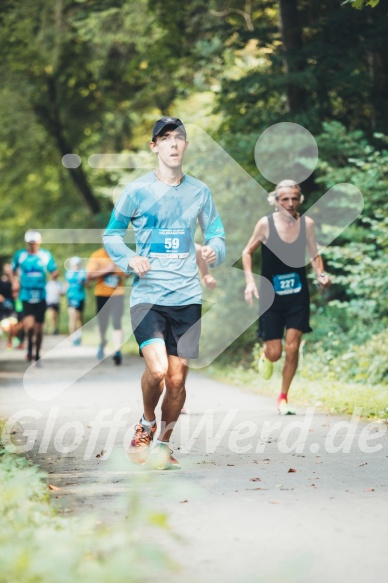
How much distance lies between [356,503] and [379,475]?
37.8 inches

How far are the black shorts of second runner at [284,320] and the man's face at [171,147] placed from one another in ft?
12.1

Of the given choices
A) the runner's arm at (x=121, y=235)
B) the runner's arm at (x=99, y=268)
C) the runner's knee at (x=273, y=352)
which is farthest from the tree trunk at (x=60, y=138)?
the runner's arm at (x=121, y=235)

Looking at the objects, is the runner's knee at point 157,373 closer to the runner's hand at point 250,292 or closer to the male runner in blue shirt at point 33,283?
the runner's hand at point 250,292

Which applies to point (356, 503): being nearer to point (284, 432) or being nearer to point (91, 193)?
point (284, 432)

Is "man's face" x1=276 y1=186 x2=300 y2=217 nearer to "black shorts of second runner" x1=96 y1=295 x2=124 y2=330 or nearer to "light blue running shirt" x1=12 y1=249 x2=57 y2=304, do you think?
"black shorts of second runner" x1=96 y1=295 x2=124 y2=330

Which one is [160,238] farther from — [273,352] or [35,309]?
[35,309]

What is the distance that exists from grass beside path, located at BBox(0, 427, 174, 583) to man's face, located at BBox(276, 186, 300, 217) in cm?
574

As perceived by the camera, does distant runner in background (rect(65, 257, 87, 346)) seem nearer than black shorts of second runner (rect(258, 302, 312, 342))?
No

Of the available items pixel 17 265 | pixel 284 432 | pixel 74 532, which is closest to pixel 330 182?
pixel 284 432

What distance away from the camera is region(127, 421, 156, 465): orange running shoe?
707 cm

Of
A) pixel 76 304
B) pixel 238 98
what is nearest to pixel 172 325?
pixel 238 98

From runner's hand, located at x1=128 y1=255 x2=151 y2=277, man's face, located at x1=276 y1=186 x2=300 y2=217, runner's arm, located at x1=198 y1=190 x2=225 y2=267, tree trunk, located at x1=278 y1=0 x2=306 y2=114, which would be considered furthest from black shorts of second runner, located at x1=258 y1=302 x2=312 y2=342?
tree trunk, located at x1=278 y1=0 x2=306 y2=114

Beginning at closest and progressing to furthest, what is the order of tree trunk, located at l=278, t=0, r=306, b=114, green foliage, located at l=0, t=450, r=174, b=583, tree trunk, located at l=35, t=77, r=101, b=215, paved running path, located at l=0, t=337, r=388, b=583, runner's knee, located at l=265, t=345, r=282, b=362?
green foliage, located at l=0, t=450, r=174, b=583 → paved running path, located at l=0, t=337, r=388, b=583 → runner's knee, located at l=265, t=345, r=282, b=362 → tree trunk, located at l=278, t=0, r=306, b=114 → tree trunk, located at l=35, t=77, r=101, b=215

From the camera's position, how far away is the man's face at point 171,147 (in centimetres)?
712
